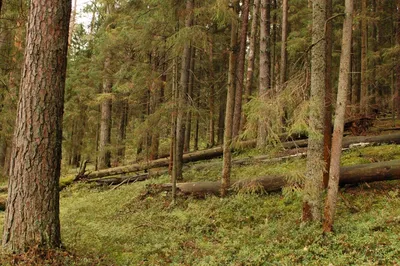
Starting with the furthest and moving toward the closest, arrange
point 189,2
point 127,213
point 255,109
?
point 189,2, point 127,213, point 255,109

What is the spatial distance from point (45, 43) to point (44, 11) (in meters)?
0.59

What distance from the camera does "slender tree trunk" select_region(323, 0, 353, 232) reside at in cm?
622

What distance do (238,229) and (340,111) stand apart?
367cm

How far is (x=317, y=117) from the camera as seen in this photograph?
646 centimetres

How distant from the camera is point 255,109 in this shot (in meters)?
6.48

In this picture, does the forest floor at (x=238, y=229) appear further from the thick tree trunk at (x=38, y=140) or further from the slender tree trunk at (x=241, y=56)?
the slender tree trunk at (x=241, y=56)

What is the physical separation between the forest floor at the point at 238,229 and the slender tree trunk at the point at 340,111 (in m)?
0.51

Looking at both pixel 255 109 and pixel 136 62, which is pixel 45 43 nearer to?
pixel 255 109

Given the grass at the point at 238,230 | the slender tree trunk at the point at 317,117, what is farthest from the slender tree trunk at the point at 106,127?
the slender tree trunk at the point at 317,117

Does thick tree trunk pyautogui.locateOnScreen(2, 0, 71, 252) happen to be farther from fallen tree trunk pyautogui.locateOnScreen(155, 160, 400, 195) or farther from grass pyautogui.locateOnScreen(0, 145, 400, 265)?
fallen tree trunk pyautogui.locateOnScreen(155, 160, 400, 195)

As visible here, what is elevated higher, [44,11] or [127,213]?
[44,11]

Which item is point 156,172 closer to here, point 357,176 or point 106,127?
point 106,127

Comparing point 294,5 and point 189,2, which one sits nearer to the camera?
point 189,2

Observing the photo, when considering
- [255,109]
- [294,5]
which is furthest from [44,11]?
[294,5]
